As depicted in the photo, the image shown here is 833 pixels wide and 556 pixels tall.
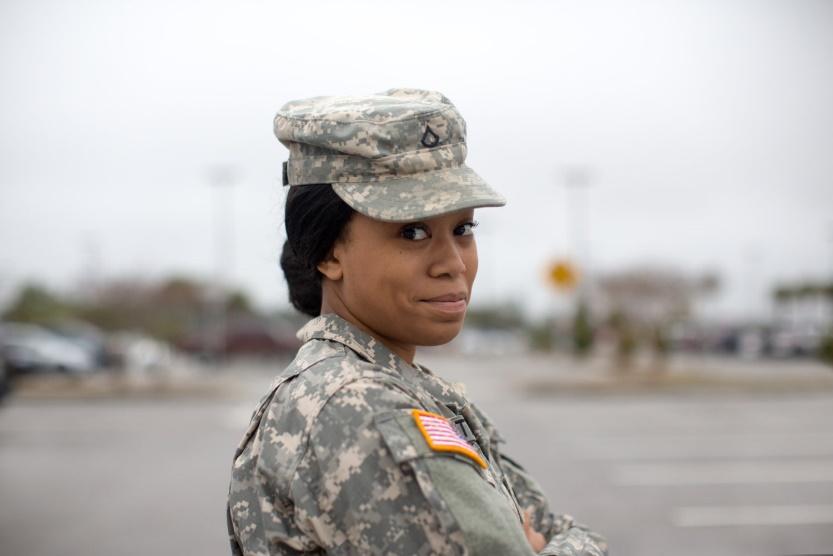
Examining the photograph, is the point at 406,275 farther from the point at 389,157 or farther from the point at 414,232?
the point at 389,157

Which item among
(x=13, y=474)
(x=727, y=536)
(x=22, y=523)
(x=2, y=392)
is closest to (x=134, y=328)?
(x=2, y=392)

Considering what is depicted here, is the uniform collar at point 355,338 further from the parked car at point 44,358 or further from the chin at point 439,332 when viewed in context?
the parked car at point 44,358

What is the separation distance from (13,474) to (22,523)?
8.36 ft

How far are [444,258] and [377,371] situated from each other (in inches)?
8.6

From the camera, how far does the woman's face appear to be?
4.86ft

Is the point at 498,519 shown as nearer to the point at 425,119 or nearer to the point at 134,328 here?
the point at 425,119

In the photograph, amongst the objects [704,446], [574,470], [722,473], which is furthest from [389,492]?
[704,446]

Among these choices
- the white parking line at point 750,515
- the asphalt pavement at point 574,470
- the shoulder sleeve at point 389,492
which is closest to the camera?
the shoulder sleeve at point 389,492

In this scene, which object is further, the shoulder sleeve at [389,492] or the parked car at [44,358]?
the parked car at [44,358]

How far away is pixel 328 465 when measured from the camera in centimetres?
129

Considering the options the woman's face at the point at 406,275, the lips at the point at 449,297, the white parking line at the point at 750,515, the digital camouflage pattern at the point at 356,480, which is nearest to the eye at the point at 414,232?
the woman's face at the point at 406,275

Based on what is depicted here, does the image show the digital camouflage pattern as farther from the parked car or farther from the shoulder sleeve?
the parked car

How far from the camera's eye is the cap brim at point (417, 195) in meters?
1.40

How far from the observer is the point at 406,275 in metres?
1.48
